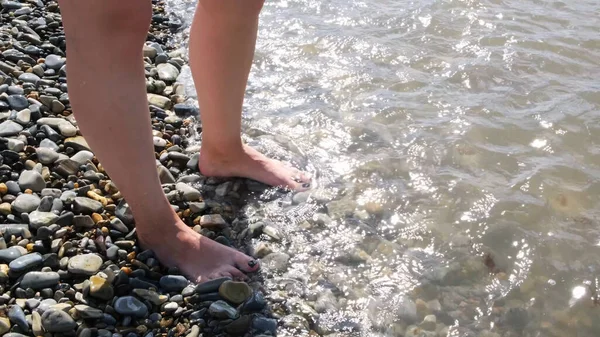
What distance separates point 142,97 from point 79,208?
0.75 meters

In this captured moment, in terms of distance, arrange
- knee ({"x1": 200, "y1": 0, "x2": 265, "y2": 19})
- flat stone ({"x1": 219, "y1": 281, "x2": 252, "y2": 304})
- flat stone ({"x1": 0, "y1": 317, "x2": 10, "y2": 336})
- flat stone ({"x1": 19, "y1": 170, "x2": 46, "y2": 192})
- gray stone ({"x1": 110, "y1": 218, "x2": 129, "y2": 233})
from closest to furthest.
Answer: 1. flat stone ({"x1": 0, "y1": 317, "x2": 10, "y2": 336})
2. flat stone ({"x1": 219, "y1": 281, "x2": 252, "y2": 304})
3. knee ({"x1": 200, "y1": 0, "x2": 265, "y2": 19})
4. gray stone ({"x1": 110, "y1": 218, "x2": 129, "y2": 233})
5. flat stone ({"x1": 19, "y1": 170, "x2": 46, "y2": 192})

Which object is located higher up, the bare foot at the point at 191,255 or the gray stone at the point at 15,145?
the gray stone at the point at 15,145

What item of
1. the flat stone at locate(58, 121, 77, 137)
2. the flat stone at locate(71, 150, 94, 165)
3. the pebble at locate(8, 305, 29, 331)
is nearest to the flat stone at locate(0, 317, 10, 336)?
the pebble at locate(8, 305, 29, 331)

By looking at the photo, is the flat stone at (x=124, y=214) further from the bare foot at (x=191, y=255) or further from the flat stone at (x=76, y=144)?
the flat stone at (x=76, y=144)

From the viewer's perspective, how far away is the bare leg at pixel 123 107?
178 cm

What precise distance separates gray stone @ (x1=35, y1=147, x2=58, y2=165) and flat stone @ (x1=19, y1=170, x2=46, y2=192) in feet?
0.45

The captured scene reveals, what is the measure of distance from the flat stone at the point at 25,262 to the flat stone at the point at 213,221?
2.16ft

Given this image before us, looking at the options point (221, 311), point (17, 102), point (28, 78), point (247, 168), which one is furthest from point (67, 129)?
point (221, 311)

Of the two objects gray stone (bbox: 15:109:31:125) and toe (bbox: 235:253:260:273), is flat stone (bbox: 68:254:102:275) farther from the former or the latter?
gray stone (bbox: 15:109:31:125)

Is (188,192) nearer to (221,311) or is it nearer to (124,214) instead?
(124,214)

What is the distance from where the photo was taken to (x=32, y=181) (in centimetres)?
259

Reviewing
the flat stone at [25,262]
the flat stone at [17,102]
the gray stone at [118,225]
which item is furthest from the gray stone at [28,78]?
the flat stone at [25,262]

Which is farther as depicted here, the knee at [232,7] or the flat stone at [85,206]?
the flat stone at [85,206]

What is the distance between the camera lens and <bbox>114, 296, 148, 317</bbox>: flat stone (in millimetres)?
2088
